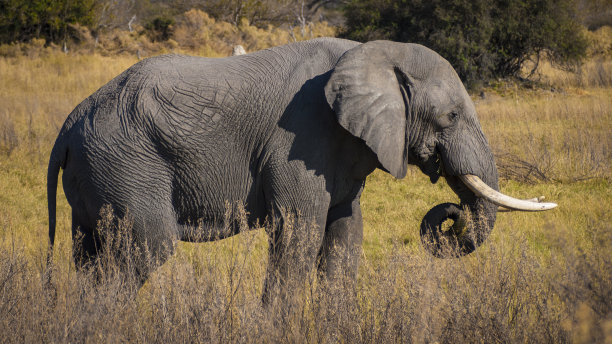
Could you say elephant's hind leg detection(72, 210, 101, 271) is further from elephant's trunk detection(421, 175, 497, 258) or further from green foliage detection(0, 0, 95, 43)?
green foliage detection(0, 0, 95, 43)

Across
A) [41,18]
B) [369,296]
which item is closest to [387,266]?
[369,296]

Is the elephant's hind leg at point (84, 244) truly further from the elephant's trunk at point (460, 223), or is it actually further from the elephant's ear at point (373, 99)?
the elephant's trunk at point (460, 223)

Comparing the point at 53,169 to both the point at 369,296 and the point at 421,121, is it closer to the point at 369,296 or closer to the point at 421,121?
the point at 369,296

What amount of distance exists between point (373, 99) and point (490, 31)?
15410 mm

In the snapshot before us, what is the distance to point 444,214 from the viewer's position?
4578 millimetres

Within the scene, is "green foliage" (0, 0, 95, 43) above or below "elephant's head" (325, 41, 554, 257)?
below

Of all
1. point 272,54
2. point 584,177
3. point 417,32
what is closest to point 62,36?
point 417,32

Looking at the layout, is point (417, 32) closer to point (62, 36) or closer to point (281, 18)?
point (62, 36)

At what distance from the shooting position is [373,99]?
4.13 m

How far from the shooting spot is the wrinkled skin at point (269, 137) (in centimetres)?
415

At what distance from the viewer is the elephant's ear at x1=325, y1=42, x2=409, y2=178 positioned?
4031 mm

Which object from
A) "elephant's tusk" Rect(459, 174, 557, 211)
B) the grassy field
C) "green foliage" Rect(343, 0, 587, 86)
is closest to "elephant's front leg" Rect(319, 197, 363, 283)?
the grassy field

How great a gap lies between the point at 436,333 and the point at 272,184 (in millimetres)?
1406

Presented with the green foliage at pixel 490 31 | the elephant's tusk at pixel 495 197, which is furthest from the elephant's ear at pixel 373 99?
the green foliage at pixel 490 31
